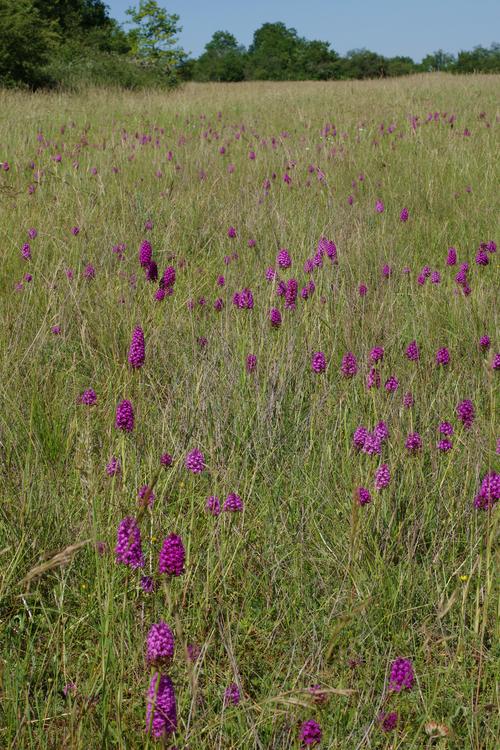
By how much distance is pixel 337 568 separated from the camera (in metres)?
1.62

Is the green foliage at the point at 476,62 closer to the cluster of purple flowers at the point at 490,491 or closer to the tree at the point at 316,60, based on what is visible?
the tree at the point at 316,60

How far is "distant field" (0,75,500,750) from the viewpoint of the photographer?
A: 4.34 ft

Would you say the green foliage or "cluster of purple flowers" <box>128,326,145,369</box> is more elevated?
the green foliage

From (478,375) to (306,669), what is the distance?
1472mm

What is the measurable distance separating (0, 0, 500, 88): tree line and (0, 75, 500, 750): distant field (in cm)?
1207

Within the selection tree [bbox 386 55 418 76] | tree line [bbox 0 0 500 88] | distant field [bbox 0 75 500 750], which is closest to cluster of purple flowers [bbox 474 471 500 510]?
distant field [bbox 0 75 500 750]

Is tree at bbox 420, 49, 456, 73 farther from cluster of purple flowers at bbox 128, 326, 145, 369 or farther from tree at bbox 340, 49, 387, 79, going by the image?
cluster of purple flowers at bbox 128, 326, 145, 369

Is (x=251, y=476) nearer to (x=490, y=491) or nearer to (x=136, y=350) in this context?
(x=136, y=350)

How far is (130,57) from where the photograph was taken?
1071 inches

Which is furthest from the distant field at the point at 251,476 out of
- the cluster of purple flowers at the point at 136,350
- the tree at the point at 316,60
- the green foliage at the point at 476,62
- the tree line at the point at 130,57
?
the tree at the point at 316,60

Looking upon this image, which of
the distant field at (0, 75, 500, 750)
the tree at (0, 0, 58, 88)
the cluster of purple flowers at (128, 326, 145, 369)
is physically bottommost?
the distant field at (0, 75, 500, 750)

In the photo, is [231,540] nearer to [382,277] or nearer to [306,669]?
[306,669]

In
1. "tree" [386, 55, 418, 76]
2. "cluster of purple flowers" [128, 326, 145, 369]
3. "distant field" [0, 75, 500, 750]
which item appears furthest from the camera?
"tree" [386, 55, 418, 76]

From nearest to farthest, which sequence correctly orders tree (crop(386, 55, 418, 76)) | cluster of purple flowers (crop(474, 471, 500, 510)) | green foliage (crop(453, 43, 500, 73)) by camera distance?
cluster of purple flowers (crop(474, 471, 500, 510)), green foliage (crop(453, 43, 500, 73)), tree (crop(386, 55, 418, 76))
